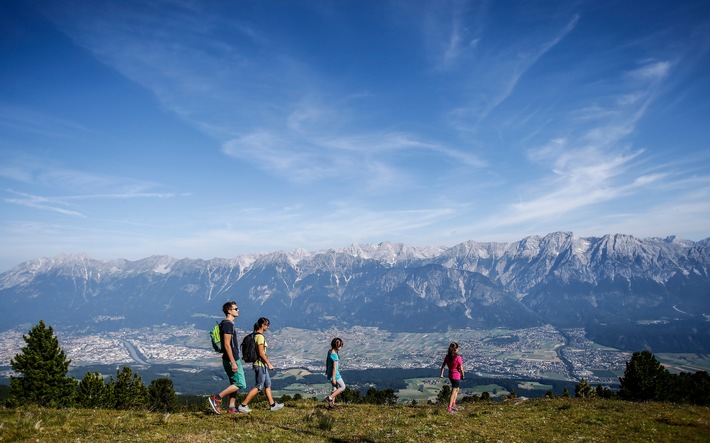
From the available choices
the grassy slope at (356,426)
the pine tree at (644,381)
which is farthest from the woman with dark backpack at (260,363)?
the pine tree at (644,381)

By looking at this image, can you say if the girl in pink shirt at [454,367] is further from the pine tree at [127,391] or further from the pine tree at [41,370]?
the pine tree at [127,391]

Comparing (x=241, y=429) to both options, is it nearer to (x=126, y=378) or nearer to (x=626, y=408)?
(x=626, y=408)

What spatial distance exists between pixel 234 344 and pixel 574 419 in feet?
55.2

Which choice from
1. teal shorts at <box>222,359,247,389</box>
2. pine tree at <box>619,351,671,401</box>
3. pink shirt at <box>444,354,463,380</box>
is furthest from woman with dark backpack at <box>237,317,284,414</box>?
pine tree at <box>619,351,671,401</box>

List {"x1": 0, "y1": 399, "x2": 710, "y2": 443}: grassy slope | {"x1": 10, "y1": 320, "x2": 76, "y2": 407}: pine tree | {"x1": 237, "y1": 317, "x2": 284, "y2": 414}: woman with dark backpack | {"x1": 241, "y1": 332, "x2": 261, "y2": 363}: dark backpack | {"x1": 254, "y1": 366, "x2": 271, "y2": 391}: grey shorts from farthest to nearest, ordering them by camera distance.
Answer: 1. {"x1": 10, "y1": 320, "x2": 76, "y2": 407}: pine tree
2. {"x1": 254, "y1": 366, "x2": 271, "y2": 391}: grey shorts
3. {"x1": 237, "y1": 317, "x2": 284, "y2": 414}: woman with dark backpack
4. {"x1": 241, "y1": 332, "x2": 261, "y2": 363}: dark backpack
5. {"x1": 0, "y1": 399, "x2": 710, "y2": 443}: grassy slope

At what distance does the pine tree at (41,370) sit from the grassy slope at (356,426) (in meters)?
43.8

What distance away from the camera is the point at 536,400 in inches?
1052

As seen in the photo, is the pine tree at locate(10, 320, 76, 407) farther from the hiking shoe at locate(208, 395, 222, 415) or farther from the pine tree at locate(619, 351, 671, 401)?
the pine tree at locate(619, 351, 671, 401)

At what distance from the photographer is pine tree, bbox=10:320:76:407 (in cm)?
4788

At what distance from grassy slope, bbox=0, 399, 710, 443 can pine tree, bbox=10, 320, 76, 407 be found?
144ft

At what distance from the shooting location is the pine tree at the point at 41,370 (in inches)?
1885

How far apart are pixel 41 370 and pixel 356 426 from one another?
2117 inches

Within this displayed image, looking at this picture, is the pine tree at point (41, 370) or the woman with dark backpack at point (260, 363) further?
the pine tree at point (41, 370)

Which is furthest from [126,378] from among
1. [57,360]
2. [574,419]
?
[574,419]
